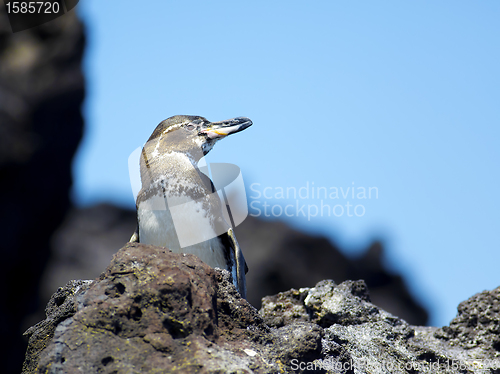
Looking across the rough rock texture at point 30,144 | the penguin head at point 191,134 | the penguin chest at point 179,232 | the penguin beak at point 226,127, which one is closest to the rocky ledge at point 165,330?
the penguin chest at point 179,232

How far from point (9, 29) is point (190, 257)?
1238 cm

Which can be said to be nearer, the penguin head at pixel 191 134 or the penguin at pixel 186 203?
the penguin at pixel 186 203

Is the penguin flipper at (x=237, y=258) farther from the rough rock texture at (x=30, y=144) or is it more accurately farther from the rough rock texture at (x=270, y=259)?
the rough rock texture at (x=30, y=144)

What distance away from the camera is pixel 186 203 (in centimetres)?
430

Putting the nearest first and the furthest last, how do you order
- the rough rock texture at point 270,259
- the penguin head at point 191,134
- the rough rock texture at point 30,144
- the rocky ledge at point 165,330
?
the rocky ledge at point 165,330 < the penguin head at point 191,134 < the rough rock texture at point 30,144 < the rough rock texture at point 270,259

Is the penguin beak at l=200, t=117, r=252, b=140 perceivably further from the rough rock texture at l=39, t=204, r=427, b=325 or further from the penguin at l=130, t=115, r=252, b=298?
the rough rock texture at l=39, t=204, r=427, b=325

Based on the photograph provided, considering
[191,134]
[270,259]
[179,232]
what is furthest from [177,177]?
[270,259]

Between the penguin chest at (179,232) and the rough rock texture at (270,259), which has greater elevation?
the penguin chest at (179,232)

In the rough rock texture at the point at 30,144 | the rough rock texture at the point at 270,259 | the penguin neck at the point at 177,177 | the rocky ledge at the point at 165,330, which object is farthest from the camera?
the rough rock texture at the point at 270,259

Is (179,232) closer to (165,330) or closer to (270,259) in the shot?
(165,330)

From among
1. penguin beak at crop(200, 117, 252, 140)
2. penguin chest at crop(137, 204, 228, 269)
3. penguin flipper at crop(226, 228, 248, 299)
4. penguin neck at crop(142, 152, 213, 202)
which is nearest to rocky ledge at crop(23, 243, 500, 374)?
penguin chest at crop(137, 204, 228, 269)

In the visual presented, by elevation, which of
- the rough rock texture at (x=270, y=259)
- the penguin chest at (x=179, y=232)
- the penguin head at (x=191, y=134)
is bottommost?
the rough rock texture at (x=270, y=259)

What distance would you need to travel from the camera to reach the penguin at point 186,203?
4.27m

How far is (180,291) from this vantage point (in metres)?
2.40
